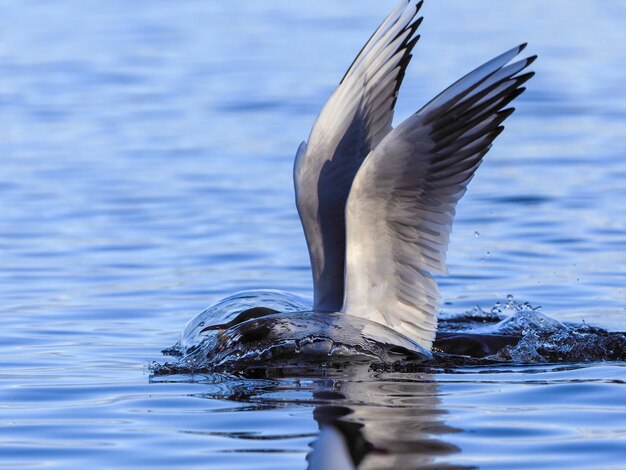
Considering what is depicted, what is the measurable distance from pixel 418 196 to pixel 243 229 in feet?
13.8

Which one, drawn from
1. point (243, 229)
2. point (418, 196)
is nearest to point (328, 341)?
point (418, 196)

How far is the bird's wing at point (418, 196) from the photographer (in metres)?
7.34

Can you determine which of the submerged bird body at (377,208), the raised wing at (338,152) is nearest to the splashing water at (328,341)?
the submerged bird body at (377,208)

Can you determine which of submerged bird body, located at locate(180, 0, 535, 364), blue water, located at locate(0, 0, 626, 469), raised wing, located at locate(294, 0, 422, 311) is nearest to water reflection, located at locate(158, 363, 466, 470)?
blue water, located at locate(0, 0, 626, 469)

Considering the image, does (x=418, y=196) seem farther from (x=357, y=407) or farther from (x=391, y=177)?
(x=357, y=407)

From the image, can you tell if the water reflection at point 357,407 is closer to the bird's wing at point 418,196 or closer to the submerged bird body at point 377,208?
the submerged bird body at point 377,208

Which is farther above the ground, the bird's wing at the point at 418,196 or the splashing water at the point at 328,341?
the bird's wing at the point at 418,196

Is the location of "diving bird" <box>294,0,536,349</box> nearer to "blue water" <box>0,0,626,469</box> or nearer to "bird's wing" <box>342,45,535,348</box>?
"bird's wing" <box>342,45,535,348</box>

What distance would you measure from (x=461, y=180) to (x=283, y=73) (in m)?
11.7

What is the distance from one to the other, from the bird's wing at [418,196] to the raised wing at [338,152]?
1.26 feet

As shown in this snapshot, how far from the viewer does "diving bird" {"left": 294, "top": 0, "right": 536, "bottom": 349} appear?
291 inches

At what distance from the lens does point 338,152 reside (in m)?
8.10

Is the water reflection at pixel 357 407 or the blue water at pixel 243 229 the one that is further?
the blue water at pixel 243 229

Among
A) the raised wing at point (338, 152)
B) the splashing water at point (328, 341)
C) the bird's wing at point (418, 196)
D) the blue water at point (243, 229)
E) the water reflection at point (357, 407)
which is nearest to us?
the water reflection at point (357, 407)
